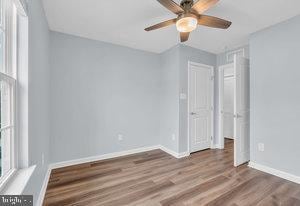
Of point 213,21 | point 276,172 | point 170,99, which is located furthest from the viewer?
point 170,99

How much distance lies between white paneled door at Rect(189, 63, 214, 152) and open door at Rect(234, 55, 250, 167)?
0.86 meters

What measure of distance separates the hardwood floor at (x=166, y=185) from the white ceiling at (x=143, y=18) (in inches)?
96.3

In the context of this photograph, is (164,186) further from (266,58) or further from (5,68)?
(266,58)

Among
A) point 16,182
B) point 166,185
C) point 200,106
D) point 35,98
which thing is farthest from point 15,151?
point 200,106

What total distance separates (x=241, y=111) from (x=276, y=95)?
0.60 metres

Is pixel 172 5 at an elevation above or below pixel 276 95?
above

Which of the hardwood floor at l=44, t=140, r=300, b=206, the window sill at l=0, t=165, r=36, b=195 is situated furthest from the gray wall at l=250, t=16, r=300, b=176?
the window sill at l=0, t=165, r=36, b=195

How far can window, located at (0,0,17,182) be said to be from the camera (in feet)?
3.52

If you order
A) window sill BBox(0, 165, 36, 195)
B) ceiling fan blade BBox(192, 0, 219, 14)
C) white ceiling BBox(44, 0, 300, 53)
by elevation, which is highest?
white ceiling BBox(44, 0, 300, 53)

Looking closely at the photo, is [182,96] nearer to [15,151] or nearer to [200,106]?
[200,106]

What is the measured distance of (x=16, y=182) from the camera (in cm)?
107

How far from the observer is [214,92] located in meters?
3.70

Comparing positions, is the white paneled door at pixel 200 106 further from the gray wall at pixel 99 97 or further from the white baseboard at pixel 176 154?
the gray wall at pixel 99 97

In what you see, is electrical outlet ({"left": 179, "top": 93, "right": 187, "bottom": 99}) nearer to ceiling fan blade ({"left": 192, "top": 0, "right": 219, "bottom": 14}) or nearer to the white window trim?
ceiling fan blade ({"left": 192, "top": 0, "right": 219, "bottom": 14})
